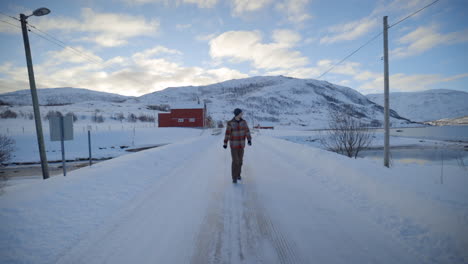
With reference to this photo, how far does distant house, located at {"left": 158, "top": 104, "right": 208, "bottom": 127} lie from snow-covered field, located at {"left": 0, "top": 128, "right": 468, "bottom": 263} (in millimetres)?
47383

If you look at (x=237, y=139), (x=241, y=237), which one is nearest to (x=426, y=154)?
(x=237, y=139)

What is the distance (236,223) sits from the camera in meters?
3.61

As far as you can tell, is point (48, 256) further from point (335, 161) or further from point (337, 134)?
point (337, 134)

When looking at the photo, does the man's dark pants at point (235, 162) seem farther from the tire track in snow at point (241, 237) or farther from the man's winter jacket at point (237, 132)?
the tire track in snow at point (241, 237)

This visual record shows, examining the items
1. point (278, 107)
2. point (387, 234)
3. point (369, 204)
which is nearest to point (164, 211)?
point (387, 234)

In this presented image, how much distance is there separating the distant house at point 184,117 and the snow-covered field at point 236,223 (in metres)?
47.4

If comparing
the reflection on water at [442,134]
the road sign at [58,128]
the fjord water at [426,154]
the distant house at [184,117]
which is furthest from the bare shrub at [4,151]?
the reflection on water at [442,134]

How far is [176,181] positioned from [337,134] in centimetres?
1503

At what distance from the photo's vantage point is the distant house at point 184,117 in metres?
52.7

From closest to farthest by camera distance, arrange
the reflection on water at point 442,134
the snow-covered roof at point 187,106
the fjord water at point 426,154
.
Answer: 1. the fjord water at point 426,154
2. the reflection on water at point 442,134
3. the snow-covered roof at point 187,106

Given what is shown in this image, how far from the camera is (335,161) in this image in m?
7.04

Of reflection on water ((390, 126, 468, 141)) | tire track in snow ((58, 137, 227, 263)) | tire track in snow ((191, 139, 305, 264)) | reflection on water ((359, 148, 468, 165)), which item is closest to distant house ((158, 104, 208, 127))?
reflection on water ((359, 148, 468, 165))

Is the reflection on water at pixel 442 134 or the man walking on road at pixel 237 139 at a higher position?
the man walking on road at pixel 237 139

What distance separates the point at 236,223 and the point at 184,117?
51343 millimetres
